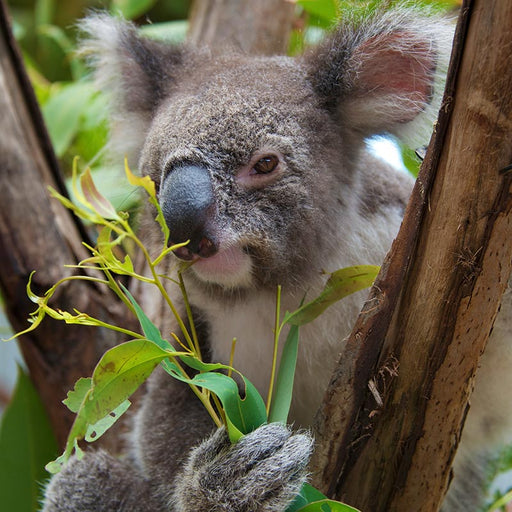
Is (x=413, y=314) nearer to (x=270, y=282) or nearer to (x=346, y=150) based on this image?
(x=270, y=282)

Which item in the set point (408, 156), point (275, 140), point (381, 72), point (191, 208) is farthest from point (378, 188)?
point (191, 208)

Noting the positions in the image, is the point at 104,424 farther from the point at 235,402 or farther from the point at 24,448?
the point at 24,448

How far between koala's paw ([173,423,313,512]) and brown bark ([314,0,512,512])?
8 cm

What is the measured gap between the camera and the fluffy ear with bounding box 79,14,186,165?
2.29 meters

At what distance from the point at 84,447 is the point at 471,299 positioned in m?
2.03

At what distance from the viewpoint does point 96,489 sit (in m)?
2.33

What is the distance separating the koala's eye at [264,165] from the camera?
5.78 ft

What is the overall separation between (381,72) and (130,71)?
0.90 meters

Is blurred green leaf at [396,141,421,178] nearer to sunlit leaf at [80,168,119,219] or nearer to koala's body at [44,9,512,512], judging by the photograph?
koala's body at [44,9,512,512]

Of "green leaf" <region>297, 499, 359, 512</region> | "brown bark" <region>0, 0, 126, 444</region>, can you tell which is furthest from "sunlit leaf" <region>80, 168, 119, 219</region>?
"brown bark" <region>0, 0, 126, 444</region>

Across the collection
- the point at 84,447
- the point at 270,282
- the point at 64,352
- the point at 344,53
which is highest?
the point at 344,53

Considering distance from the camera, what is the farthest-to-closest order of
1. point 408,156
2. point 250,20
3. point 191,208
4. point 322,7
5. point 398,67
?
point 250,20
point 322,7
point 408,156
point 398,67
point 191,208

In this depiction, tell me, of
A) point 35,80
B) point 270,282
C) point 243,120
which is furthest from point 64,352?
point 35,80

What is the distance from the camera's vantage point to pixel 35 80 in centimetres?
433
